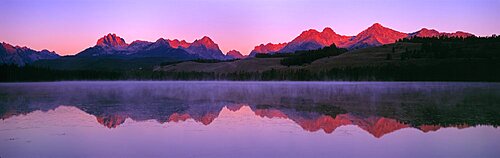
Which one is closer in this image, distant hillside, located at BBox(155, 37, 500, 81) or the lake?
the lake

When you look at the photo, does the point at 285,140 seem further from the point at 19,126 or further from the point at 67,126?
the point at 19,126

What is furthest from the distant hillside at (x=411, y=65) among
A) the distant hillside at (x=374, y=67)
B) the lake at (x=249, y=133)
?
→ the lake at (x=249, y=133)

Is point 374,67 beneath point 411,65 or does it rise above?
beneath

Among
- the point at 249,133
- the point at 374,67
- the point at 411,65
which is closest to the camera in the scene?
the point at 249,133

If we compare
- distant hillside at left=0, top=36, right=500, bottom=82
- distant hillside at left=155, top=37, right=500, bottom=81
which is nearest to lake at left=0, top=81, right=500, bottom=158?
distant hillside at left=155, top=37, right=500, bottom=81

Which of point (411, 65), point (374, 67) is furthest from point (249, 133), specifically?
point (411, 65)

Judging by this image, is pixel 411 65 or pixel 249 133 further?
pixel 411 65

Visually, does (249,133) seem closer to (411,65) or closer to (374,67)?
(374,67)

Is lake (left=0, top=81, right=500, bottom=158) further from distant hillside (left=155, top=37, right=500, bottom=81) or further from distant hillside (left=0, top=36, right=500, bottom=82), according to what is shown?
distant hillside (left=0, top=36, right=500, bottom=82)

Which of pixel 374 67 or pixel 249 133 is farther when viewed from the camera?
pixel 374 67

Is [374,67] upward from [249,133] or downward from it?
upward

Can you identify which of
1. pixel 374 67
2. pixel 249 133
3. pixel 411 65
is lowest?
pixel 249 133

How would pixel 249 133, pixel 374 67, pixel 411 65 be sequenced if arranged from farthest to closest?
pixel 374 67
pixel 411 65
pixel 249 133

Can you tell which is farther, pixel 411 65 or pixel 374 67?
pixel 374 67
